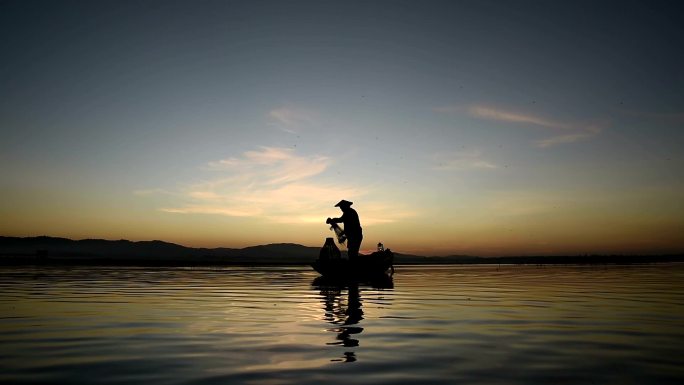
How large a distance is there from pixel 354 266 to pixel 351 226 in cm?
241

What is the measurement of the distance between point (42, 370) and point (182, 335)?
10.6ft

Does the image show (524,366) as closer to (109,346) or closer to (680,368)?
(680,368)

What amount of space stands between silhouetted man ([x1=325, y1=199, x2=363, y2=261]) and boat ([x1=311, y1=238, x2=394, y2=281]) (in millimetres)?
485

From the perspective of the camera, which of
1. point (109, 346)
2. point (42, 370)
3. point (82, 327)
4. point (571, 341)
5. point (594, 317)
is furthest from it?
point (594, 317)

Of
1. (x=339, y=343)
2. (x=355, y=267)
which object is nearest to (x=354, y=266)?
(x=355, y=267)

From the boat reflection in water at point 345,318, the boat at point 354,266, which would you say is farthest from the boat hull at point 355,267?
the boat reflection in water at point 345,318

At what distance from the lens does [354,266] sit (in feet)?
102

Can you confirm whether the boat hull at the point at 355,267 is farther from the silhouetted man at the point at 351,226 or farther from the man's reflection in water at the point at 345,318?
the man's reflection in water at the point at 345,318

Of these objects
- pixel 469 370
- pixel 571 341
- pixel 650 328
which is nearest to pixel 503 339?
pixel 571 341

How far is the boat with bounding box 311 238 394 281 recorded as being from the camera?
31172 mm

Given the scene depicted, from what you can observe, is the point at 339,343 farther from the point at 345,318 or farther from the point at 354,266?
the point at 354,266

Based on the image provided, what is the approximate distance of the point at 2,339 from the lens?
31.0 feet

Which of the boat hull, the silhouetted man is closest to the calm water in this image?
the boat hull

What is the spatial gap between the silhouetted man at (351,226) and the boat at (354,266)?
19.1 inches
